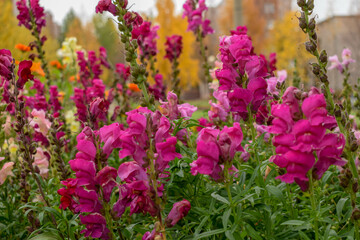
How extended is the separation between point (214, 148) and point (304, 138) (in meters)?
0.33

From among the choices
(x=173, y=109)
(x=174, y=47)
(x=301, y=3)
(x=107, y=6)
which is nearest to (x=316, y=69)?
(x=301, y=3)

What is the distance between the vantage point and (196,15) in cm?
421

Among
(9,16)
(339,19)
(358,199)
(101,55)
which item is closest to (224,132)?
(358,199)

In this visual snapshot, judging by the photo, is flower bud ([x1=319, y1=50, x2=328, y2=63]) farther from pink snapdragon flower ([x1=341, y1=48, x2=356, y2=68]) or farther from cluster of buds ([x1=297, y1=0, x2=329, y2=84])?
pink snapdragon flower ([x1=341, y1=48, x2=356, y2=68])

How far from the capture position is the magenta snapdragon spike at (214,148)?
60.7 inches

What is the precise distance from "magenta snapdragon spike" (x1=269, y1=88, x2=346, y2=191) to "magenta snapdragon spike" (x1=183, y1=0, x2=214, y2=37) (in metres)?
2.89

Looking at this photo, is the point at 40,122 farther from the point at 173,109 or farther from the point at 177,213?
the point at 177,213

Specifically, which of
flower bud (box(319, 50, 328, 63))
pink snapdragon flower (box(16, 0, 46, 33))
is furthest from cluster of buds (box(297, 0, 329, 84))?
pink snapdragon flower (box(16, 0, 46, 33))

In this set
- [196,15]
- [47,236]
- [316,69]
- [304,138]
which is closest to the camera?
[304,138]

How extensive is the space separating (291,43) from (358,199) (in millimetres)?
24670

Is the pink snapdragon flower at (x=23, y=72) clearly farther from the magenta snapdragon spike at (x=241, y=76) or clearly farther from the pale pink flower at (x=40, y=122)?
the magenta snapdragon spike at (x=241, y=76)

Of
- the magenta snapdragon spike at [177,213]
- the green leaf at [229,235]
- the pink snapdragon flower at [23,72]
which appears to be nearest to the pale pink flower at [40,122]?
the pink snapdragon flower at [23,72]

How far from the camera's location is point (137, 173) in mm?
1634

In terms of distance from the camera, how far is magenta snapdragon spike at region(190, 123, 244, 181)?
1.54 metres
